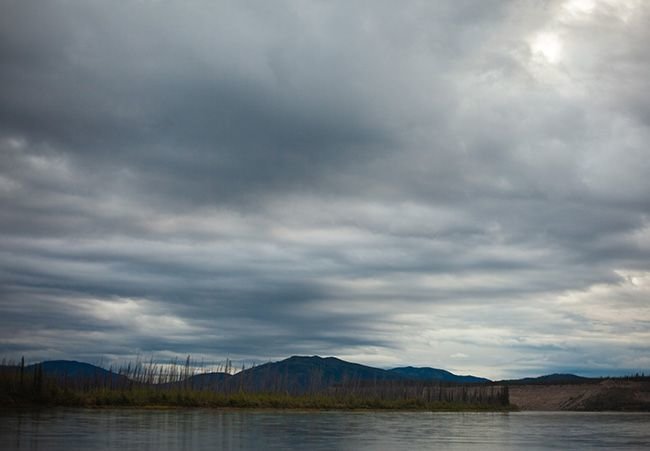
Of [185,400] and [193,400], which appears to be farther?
[193,400]

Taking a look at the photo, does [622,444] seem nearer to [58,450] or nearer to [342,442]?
[342,442]

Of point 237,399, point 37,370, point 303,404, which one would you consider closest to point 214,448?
point 37,370

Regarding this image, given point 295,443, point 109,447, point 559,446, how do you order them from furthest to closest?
point 559,446 < point 295,443 < point 109,447

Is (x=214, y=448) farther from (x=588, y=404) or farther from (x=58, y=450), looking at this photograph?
(x=588, y=404)

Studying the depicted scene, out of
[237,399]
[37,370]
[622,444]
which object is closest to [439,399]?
[237,399]

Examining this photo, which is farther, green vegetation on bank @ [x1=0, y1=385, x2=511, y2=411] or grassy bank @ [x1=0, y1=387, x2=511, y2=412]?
grassy bank @ [x1=0, y1=387, x2=511, y2=412]

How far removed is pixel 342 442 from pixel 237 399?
78.9 meters

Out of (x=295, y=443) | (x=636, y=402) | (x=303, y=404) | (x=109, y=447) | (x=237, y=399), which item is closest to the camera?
(x=109, y=447)

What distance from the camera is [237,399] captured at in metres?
116

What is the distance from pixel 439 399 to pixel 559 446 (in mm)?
132080

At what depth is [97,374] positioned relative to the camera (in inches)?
4564

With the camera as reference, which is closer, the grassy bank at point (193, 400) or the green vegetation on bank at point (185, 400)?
the green vegetation on bank at point (185, 400)

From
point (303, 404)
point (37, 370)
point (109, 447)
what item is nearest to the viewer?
point (109, 447)

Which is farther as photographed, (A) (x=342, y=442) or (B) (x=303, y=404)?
(B) (x=303, y=404)
